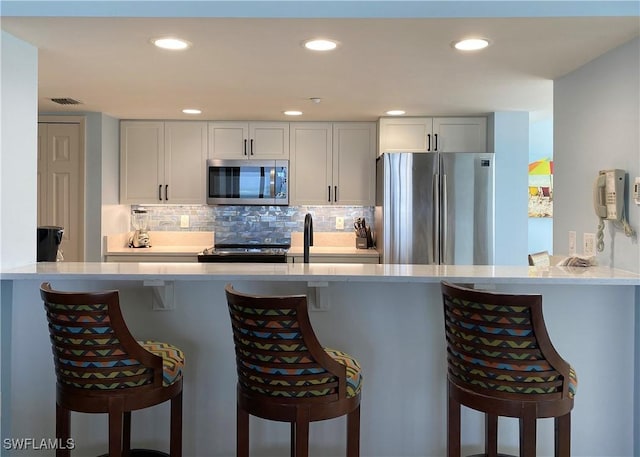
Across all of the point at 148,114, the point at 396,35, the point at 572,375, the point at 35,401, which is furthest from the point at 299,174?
the point at 572,375

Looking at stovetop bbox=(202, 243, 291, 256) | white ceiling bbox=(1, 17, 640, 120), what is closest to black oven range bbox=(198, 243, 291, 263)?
stovetop bbox=(202, 243, 291, 256)

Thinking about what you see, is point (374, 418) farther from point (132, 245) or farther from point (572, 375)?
point (132, 245)

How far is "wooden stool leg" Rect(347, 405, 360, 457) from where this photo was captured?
6.19 feet

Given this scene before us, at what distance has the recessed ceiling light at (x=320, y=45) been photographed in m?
2.40

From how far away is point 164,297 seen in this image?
93.4 inches

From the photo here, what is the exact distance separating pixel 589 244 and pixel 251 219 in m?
3.14

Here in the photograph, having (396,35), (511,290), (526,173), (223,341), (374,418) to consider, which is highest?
(396,35)

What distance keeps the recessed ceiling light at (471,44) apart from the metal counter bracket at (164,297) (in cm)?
173

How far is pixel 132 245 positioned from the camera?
4.95 meters

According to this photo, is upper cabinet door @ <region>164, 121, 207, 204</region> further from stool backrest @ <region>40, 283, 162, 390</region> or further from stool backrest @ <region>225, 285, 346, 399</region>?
stool backrest @ <region>225, 285, 346, 399</region>

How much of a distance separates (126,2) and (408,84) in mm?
1763

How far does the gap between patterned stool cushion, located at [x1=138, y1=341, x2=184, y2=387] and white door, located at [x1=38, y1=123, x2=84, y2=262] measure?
2701mm

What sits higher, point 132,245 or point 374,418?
point 132,245

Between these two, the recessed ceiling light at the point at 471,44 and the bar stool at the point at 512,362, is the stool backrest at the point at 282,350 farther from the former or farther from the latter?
the recessed ceiling light at the point at 471,44
